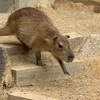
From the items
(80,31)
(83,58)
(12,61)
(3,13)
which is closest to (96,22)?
(80,31)

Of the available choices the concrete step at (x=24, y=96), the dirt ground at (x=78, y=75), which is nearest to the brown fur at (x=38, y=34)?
the dirt ground at (x=78, y=75)

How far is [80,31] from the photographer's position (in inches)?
279

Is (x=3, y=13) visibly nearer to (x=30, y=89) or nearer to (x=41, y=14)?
(x=41, y=14)

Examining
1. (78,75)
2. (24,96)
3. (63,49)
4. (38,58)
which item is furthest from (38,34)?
(24,96)

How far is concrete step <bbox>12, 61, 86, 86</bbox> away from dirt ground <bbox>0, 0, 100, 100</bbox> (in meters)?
0.07

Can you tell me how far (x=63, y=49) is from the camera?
5691mm

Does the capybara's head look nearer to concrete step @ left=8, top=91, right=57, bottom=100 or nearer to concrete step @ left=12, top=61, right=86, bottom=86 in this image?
concrete step @ left=12, top=61, right=86, bottom=86

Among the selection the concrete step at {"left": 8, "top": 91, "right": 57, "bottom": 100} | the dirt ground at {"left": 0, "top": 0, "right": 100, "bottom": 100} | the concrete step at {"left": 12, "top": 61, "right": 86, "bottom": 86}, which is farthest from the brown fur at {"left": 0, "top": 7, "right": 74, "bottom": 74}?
the concrete step at {"left": 8, "top": 91, "right": 57, "bottom": 100}

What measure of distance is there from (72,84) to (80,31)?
4.98ft

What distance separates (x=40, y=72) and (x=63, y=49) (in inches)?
18.5

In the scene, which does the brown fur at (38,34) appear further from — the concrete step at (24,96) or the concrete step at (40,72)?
the concrete step at (24,96)

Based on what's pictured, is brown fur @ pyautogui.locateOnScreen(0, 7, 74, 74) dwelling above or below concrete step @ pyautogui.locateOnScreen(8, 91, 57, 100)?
above

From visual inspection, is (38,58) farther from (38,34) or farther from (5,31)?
(5,31)

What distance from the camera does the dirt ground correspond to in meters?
5.46
